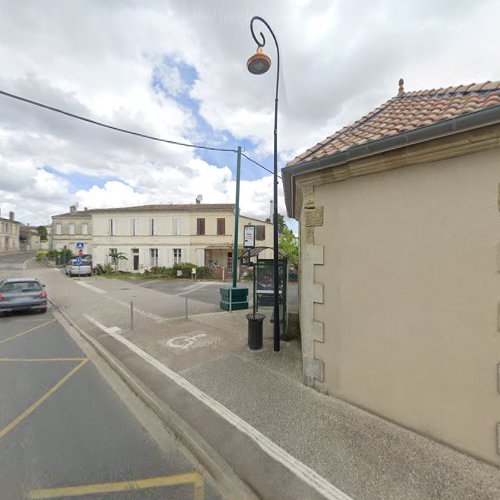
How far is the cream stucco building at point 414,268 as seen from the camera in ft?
8.35

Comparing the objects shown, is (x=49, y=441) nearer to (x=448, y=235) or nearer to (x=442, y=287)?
(x=442, y=287)

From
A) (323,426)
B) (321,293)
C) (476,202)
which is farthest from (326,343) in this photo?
(476,202)

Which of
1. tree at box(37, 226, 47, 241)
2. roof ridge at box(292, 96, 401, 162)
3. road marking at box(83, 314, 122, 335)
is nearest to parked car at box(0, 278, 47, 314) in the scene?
road marking at box(83, 314, 122, 335)

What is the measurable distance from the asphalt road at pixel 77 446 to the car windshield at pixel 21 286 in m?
5.49

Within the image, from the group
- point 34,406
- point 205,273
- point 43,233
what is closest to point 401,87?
point 34,406

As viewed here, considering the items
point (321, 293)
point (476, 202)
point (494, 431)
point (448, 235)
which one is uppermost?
point (476, 202)

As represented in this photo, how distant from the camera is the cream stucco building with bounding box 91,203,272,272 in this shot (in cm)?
2488

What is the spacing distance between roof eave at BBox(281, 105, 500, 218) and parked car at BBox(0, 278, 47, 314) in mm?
10247

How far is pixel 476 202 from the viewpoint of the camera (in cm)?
258

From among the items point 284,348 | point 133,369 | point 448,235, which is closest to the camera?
point 448,235

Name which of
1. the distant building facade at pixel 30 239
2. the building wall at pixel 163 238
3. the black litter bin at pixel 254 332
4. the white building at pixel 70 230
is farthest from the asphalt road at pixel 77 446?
the distant building facade at pixel 30 239

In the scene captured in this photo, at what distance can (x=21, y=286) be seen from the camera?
30.0 ft

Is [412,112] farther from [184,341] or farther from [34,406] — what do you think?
[34,406]

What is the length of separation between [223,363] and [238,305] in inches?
162
